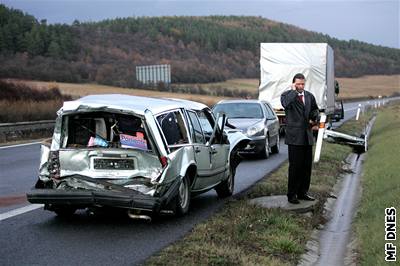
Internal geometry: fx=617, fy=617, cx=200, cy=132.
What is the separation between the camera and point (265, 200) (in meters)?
9.28

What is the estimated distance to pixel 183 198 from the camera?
27.4 feet

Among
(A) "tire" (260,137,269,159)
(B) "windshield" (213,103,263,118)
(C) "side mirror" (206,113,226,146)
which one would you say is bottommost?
(A) "tire" (260,137,269,159)

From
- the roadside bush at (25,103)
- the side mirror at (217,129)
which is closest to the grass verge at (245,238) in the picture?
the side mirror at (217,129)

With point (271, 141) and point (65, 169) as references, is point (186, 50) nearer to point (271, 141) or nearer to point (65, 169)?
point (271, 141)

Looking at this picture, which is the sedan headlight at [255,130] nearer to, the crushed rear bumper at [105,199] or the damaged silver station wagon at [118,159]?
the damaged silver station wagon at [118,159]

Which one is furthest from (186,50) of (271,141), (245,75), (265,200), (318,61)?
(265,200)

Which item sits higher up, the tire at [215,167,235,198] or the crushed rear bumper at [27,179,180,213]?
the crushed rear bumper at [27,179,180,213]

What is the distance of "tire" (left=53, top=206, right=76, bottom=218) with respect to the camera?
8.18 meters

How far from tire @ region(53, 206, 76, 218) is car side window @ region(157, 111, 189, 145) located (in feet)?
5.21

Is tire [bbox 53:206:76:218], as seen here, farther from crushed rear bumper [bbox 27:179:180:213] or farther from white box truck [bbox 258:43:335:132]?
white box truck [bbox 258:43:335:132]

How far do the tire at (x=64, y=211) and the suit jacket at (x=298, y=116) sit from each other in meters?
3.14

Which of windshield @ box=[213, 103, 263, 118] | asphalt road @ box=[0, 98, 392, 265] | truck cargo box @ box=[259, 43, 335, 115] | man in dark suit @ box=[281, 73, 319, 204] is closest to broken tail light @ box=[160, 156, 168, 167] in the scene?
asphalt road @ box=[0, 98, 392, 265]

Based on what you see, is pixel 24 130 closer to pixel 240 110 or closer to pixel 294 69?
pixel 240 110

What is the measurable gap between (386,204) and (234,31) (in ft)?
397
